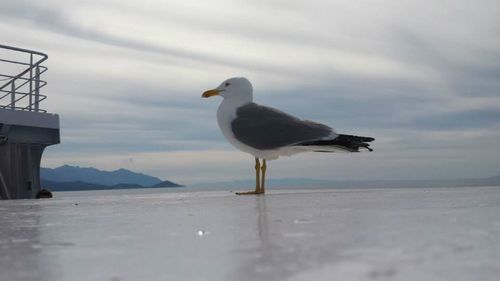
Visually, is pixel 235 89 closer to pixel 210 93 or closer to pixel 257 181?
pixel 210 93

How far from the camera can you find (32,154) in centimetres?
A: 1184

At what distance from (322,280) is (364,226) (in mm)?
1184

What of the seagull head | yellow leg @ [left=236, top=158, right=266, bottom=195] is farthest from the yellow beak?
yellow leg @ [left=236, top=158, right=266, bottom=195]

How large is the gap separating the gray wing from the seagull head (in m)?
0.35

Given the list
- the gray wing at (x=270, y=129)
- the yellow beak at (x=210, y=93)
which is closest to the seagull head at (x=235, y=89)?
the yellow beak at (x=210, y=93)

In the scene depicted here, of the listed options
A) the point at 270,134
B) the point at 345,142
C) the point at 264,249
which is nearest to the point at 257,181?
the point at 270,134

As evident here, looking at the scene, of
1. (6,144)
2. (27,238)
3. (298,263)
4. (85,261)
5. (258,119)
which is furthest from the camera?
(6,144)

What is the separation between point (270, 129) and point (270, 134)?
6 cm

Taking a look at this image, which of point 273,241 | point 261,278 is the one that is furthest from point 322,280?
point 273,241

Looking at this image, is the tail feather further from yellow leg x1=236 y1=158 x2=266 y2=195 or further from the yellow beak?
the yellow beak

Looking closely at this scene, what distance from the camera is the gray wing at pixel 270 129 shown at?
688cm

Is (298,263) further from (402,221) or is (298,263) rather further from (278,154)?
(278,154)

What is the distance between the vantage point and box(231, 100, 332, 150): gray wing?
6.88 metres

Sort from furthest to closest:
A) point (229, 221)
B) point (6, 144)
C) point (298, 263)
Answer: point (6, 144) < point (229, 221) < point (298, 263)
